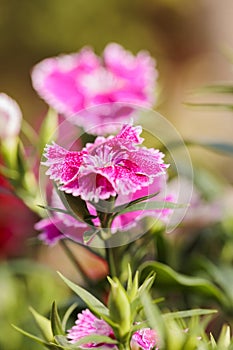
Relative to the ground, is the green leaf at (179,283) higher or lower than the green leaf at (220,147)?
lower

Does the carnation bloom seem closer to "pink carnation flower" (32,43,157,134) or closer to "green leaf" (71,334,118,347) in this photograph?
"pink carnation flower" (32,43,157,134)

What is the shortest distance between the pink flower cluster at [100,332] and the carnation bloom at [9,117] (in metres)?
0.32

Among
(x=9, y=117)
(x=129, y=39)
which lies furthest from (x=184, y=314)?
(x=129, y=39)

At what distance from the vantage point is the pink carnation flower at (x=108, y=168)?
0.57 metres

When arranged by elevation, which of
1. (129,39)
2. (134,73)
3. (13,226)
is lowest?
(13,226)

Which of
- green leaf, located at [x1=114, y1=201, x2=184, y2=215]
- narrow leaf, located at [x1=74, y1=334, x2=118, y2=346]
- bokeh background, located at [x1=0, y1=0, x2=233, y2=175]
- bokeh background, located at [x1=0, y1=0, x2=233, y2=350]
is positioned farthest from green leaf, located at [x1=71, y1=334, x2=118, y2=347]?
bokeh background, located at [x1=0, y1=0, x2=233, y2=175]

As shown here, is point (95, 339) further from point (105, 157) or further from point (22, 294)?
point (22, 294)

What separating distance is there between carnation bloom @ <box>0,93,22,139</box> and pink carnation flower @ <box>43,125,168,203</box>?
27cm

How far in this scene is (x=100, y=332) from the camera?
1.80ft

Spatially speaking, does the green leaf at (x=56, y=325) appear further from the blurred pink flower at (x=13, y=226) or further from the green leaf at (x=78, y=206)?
the blurred pink flower at (x=13, y=226)

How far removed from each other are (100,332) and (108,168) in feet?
0.37

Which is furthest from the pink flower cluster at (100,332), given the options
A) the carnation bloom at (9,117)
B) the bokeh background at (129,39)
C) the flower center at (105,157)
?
the bokeh background at (129,39)

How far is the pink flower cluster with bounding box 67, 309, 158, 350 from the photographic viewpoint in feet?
1.73

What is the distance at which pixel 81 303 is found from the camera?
84 cm
